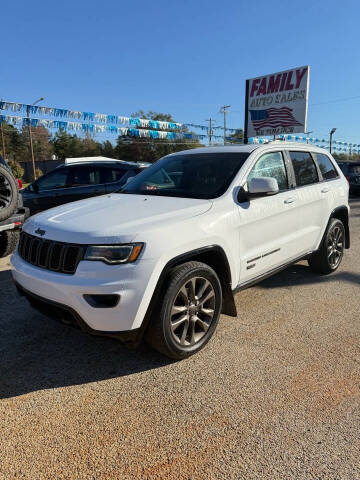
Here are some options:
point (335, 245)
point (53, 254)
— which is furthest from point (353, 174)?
point (53, 254)

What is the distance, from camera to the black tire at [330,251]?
4.79m

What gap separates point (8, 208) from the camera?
17.9 ft

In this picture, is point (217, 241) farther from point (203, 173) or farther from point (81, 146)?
point (81, 146)

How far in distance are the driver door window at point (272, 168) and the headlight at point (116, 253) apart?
5.18ft

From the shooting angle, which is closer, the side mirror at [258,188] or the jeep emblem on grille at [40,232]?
the jeep emblem on grille at [40,232]

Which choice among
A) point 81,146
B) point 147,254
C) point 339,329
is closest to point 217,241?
point 147,254

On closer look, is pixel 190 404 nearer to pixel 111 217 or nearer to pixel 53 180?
pixel 111 217

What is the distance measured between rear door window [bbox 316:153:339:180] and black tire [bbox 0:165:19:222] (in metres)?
4.42

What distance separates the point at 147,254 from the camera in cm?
251

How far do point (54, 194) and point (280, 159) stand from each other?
228 inches

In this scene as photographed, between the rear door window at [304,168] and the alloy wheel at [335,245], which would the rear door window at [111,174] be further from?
the alloy wheel at [335,245]

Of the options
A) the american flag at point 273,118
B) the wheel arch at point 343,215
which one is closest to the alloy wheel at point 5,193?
the wheel arch at point 343,215

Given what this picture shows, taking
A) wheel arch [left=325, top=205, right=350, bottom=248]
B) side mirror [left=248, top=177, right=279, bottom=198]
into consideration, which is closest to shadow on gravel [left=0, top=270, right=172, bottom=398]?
side mirror [left=248, top=177, right=279, bottom=198]

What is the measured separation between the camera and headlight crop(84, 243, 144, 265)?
249 centimetres
